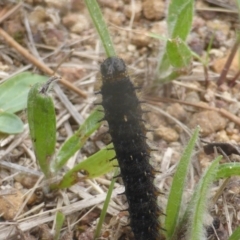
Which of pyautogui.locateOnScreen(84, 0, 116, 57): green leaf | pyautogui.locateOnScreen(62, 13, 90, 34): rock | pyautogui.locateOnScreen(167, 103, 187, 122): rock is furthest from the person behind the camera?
pyautogui.locateOnScreen(62, 13, 90, 34): rock

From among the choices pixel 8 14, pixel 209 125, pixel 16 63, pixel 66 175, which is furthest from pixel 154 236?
pixel 8 14

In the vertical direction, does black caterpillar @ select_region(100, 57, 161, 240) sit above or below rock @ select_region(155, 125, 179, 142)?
above

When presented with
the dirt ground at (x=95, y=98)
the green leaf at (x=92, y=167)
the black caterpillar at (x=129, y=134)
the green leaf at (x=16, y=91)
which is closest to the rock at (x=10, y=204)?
the dirt ground at (x=95, y=98)

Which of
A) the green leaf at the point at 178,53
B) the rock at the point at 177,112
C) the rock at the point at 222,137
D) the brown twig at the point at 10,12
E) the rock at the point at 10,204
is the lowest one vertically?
the rock at the point at 10,204

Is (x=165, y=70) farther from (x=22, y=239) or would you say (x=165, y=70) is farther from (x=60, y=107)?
(x=22, y=239)

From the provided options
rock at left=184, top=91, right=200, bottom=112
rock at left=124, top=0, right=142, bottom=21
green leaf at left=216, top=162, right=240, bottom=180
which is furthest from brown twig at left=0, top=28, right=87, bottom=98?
green leaf at left=216, top=162, right=240, bottom=180

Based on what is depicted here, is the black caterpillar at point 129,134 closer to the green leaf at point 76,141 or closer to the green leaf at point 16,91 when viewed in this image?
the green leaf at point 76,141

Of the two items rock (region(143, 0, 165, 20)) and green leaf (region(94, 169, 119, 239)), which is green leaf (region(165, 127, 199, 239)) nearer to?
green leaf (region(94, 169, 119, 239))
